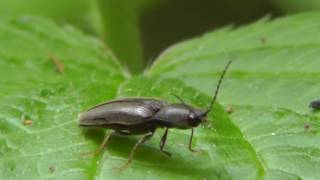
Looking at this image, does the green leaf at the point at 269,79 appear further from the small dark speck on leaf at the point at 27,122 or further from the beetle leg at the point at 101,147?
the small dark speck on leaf at the point at 27,122

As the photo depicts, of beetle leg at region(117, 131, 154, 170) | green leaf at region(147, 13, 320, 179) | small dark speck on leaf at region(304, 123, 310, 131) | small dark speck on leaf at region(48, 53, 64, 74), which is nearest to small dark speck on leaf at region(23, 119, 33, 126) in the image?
beetle leg at region(117, 131, 154, 170)

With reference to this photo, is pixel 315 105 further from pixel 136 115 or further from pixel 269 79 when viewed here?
pixel 136 115

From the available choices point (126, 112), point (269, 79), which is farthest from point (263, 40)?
point (126, 112)

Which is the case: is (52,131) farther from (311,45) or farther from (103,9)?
(311,45)

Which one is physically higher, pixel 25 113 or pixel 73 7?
pixel 73 7

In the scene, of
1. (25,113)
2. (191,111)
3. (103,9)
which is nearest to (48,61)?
(103,9)

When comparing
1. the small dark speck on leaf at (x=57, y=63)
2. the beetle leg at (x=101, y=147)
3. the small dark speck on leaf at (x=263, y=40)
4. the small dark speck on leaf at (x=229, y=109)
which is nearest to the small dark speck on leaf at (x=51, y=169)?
the beetle leg at (x=101, y=147)
